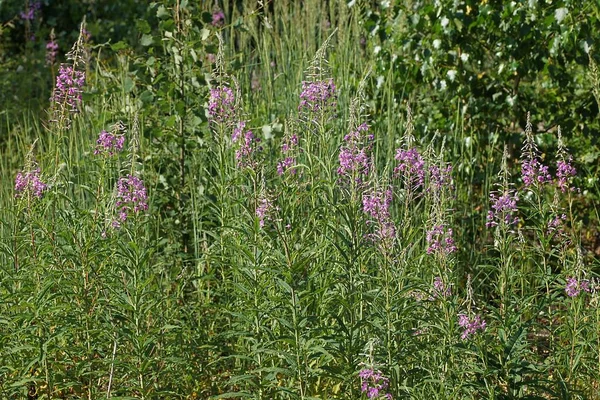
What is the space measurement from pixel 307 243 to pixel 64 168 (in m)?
1.86

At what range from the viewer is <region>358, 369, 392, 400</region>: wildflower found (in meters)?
2.98

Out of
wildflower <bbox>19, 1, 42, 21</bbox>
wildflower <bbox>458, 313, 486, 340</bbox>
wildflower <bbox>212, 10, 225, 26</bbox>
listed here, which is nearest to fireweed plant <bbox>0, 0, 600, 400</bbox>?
wildflower <bbox>458, 313, 486, 340</bbox>

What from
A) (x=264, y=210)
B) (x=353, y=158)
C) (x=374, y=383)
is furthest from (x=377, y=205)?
(x=374, y=383)

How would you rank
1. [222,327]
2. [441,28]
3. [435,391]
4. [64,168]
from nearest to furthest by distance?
[435,391]
[222,327]
[64,168]
[441,28]

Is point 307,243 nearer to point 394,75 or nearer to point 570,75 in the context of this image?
point 394,75

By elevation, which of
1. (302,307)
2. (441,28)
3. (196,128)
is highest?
(441,28)

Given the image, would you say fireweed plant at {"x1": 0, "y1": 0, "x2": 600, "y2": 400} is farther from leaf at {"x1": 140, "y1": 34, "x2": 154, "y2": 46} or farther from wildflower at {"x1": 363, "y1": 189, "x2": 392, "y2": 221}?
leaf at {"x1": 140, "y1": 34, "x2": 154, "y2": 46}

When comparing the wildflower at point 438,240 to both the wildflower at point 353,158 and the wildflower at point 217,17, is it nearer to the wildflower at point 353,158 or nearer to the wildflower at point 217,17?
the wildflower at point 353,158

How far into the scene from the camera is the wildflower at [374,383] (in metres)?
2.98

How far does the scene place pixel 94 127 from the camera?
5578 mm

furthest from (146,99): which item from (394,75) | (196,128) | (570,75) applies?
(570,75)

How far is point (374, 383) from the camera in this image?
307cm

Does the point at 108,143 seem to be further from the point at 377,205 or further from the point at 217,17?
the point at 217,17

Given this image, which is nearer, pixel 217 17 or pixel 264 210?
pixel 264 210
